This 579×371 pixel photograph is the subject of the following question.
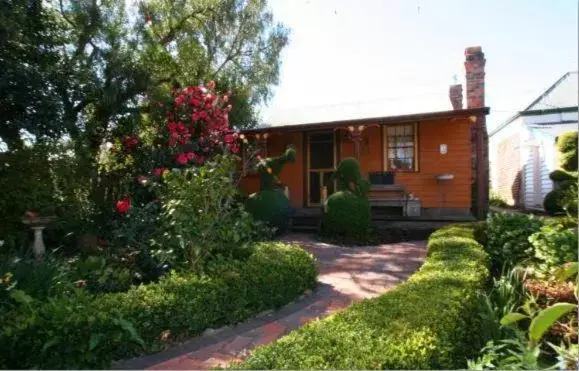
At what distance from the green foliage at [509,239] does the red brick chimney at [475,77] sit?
284 inches

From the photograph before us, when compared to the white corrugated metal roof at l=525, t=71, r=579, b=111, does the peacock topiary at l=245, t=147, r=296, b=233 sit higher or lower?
lower

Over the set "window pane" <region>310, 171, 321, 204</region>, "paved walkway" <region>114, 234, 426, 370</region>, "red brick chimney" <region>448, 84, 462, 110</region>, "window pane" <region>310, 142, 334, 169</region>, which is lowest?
"paved walkway" <region>114, 234, 426, 370</region>

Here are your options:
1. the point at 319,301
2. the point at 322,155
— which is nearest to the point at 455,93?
the point at 322,155

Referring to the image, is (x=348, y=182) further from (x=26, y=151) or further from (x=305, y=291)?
(x=26, y=151)

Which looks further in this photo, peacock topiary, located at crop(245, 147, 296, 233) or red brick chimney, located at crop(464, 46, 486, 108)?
red brick chimney, located at crop(464, 46, 486, 108)

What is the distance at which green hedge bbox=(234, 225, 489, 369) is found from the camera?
219cm

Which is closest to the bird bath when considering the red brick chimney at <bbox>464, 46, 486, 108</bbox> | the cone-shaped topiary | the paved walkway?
the paved walkway

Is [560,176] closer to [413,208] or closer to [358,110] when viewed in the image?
[413,208]

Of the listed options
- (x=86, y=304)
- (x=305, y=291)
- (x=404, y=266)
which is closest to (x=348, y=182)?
(x=404, y=266)

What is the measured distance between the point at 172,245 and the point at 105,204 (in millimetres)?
4681

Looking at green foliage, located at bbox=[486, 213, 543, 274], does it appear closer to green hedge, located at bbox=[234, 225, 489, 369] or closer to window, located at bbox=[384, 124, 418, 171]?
green hedge, located at bbox=[234, 225, 489, 369]

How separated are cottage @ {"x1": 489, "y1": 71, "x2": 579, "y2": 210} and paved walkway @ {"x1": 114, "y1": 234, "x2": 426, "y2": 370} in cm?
730

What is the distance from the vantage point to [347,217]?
361 inches

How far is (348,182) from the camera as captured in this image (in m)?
9.75
